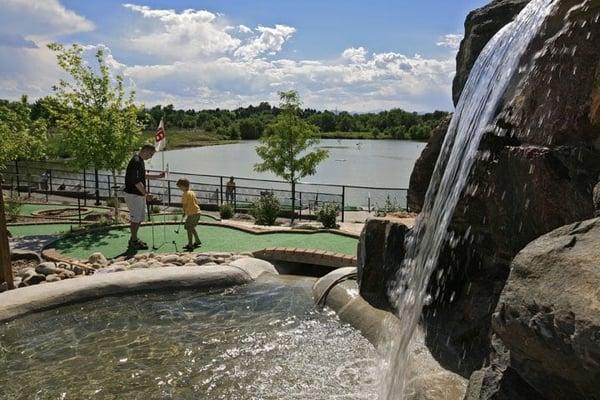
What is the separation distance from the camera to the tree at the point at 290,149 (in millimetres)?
19750

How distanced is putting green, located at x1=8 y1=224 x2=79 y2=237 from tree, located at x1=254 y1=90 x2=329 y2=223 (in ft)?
28.6

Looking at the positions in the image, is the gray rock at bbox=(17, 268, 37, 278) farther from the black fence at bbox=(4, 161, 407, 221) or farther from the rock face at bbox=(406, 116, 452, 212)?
the black fence at bbox=(4, 161, 407, 221)

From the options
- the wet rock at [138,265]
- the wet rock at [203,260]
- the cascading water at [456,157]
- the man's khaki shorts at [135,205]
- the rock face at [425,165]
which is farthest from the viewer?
the man's khaki shorts at [135,205]

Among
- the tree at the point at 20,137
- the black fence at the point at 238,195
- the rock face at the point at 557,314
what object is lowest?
the black fence at the point at 238,195

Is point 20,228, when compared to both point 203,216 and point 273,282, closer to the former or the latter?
point 203,216

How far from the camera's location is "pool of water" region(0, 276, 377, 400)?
457 centimetres

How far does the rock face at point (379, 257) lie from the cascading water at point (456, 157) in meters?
0.41

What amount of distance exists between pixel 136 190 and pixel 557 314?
8.83m

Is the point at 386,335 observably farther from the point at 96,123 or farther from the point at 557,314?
the point at 96,123

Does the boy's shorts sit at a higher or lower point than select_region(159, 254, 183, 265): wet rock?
higher

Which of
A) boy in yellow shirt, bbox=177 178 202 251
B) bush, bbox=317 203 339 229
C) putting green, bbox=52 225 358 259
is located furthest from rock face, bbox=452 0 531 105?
bush, bbox=317 203 339 229

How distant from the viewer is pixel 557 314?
2.07 metres

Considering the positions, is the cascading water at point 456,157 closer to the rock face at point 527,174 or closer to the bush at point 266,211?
the rock face at point 527,174

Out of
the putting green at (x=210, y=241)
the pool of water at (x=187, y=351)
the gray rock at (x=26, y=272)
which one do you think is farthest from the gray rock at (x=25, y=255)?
the pool of water at (x=187, y=351)
